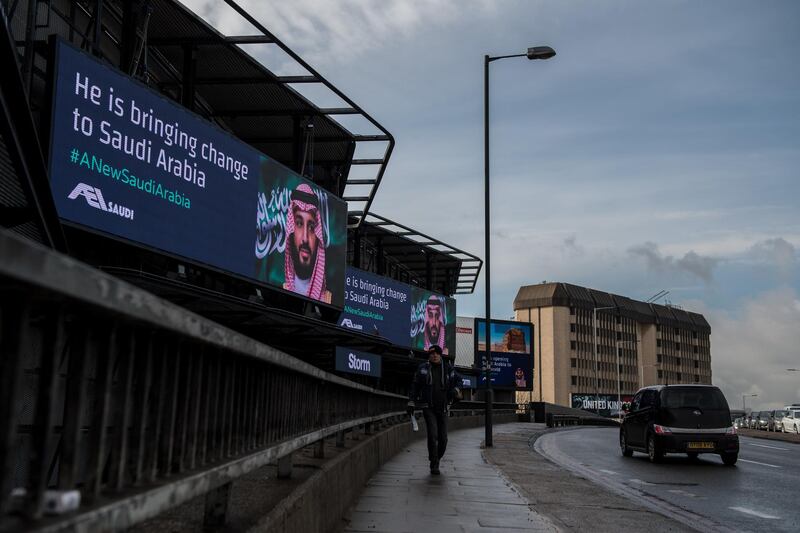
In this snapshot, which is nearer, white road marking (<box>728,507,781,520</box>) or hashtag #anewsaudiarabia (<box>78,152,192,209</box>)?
white road marking (<box>728,507,781,520</box>)

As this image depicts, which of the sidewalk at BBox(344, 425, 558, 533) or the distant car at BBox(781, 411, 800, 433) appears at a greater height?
the distant car at BBox(781, 411, 800, 433)

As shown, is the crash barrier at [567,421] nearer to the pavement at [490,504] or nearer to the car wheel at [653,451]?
the car wheel at [653,451]

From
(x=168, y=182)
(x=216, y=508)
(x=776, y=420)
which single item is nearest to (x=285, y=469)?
(x=216, y=508)

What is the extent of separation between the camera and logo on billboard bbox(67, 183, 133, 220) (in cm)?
1312

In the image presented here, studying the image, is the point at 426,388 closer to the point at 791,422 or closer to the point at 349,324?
the point at 349,324

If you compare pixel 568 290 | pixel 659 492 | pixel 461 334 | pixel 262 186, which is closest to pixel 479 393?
pixel 461 334

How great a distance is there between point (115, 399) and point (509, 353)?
60350 mm

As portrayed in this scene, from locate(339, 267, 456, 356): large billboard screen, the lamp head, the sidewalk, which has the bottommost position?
the sidewalk

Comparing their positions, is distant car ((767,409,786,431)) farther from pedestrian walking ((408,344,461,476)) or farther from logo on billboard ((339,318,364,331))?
pedestrian walking ((408,344,461,476))

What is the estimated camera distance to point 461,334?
214 feet

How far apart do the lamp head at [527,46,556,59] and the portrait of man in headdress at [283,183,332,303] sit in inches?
331

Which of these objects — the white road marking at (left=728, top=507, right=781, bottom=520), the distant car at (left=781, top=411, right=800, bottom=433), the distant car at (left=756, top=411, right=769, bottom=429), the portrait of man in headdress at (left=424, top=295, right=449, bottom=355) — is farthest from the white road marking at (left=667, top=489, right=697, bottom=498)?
the distant car at (left=756, top=411, right=769, bottom=429)

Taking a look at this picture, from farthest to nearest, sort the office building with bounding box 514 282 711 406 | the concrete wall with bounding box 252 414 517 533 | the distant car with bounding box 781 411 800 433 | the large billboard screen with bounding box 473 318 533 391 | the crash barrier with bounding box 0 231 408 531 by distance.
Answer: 1. the office building with bounding box 514 282 711 406
2. the large billboard screen with bounding box 473 318 533 391
3. the distant car with bounding box 781 411 800 433
4. the concrete wall with bounding box 252 414 517 533
5. the crash barrier with bounding box 0 231 408 531

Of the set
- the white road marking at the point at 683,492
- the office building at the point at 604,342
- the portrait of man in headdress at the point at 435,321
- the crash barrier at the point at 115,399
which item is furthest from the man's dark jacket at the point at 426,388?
the office building at the point at 604,342
